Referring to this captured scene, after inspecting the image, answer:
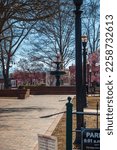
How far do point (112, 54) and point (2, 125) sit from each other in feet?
37.9

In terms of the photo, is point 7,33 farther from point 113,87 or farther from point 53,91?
point 113,87

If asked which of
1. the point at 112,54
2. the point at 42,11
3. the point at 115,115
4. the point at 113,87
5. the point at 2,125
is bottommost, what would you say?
the point at 2,125

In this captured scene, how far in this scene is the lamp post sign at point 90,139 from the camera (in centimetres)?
659

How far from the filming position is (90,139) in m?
6.70

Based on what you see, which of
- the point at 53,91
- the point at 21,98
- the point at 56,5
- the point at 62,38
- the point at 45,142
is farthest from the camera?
the point at 62,38

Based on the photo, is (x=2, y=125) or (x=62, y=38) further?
(x=62, y=38)

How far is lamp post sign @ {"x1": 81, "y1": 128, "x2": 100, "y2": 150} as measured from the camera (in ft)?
21.6

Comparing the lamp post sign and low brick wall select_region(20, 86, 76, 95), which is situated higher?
low brick wall select_region(20, 86, 76, 95)

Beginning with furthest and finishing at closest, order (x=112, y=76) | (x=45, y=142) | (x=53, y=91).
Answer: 1. (x=53, y=91)
2. (x=45, y=142)
3. (x=112, y=76)

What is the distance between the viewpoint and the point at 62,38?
194 ft

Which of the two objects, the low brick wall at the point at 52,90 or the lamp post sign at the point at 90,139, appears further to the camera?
the low brick wall at the point at 52,90

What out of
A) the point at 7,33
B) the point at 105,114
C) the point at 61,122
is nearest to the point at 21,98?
the point at 7,33

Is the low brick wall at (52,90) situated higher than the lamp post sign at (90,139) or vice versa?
the low brick wall at (52,90)

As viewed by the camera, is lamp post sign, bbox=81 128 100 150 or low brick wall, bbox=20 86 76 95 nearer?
lamp post sign, bbox=81 128 100 150
